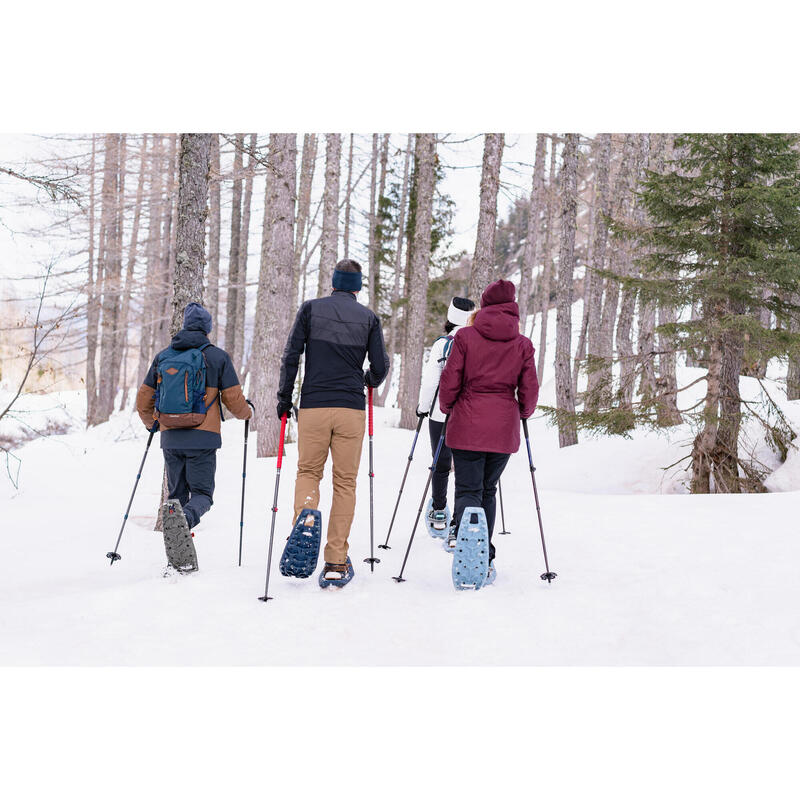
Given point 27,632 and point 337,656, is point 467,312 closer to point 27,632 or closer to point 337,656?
point 337,656

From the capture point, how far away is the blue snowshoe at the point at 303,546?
14.5 feet

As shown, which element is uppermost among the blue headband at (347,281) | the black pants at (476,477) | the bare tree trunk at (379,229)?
the bare tree trunk at (379,229)

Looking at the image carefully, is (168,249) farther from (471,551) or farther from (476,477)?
(471,551)

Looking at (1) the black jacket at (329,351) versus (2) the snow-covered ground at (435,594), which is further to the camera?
(1) the black jacket at (329,351)

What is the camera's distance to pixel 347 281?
4707 mm

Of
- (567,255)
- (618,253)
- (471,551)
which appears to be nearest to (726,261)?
(567,255)

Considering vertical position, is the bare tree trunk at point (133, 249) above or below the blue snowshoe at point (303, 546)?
above

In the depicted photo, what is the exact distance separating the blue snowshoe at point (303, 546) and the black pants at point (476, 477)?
1061mm

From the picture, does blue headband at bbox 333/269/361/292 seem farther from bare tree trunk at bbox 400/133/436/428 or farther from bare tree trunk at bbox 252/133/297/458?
bare tree trunk at bbox 400/133/436/428

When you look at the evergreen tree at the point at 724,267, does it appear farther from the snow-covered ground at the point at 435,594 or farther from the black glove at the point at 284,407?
the black glove at the point at 284,407

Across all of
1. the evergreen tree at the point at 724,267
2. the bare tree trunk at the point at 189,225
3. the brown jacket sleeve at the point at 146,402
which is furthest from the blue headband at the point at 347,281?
the evergreen tree at the point at 724,267

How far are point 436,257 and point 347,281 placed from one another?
15.8m

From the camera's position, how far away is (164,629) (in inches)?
150

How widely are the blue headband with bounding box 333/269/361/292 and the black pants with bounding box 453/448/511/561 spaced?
1433 mm
